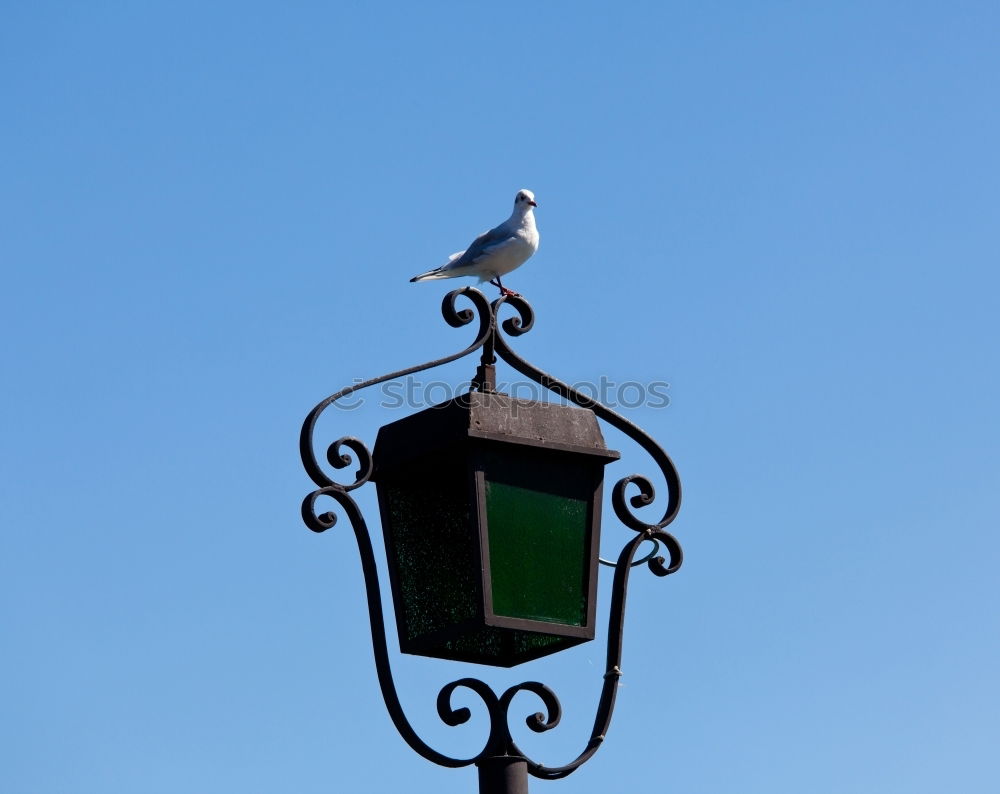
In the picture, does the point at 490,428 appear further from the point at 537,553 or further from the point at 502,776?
the point at 502,776

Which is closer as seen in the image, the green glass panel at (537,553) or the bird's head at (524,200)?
the green glass panel at (537,553)

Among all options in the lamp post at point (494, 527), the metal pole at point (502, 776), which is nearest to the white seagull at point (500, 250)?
the lamp post at point (494, 527)

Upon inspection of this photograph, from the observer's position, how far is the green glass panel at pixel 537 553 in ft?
13.0

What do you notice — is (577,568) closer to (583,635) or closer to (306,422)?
(583,635)

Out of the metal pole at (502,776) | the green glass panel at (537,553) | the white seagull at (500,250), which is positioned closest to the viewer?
the metal pole at (502,776)

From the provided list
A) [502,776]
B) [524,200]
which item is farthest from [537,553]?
[524,200]

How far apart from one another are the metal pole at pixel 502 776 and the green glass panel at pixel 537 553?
14.5 inches

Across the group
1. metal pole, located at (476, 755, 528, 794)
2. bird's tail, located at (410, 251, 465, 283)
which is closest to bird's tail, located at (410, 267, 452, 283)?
bird's tail, located at (410, 251, 465, 283)

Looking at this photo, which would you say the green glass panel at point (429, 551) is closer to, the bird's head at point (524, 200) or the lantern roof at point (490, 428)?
the lantern roof at point (490, 428)

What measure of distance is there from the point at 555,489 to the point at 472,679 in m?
0.58

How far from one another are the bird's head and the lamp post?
8.07 feet

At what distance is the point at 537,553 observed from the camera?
4.07 metres

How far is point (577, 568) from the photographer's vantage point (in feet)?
13.7

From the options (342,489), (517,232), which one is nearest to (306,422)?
(342,489)
